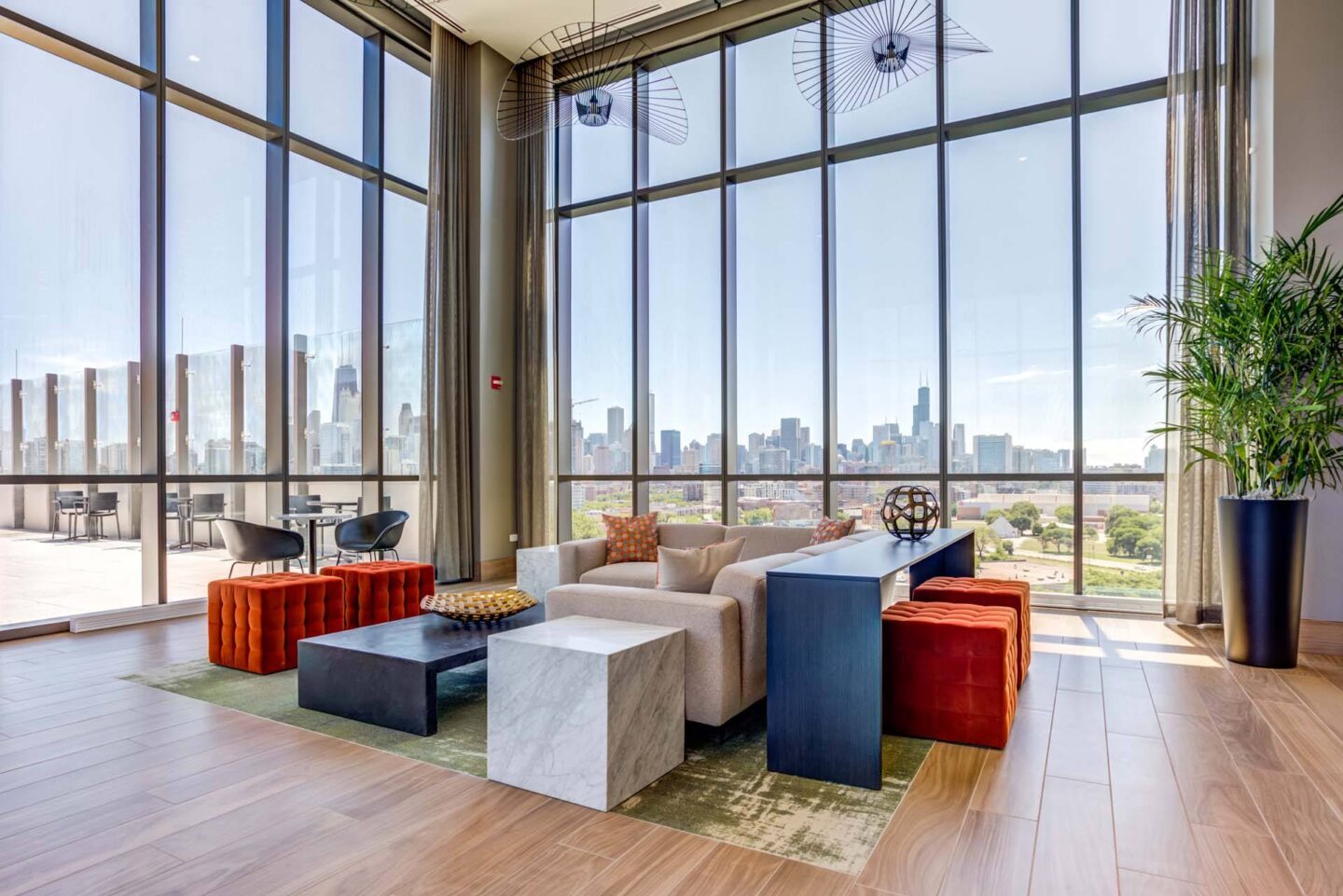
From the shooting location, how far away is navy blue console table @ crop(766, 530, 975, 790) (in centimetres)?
266

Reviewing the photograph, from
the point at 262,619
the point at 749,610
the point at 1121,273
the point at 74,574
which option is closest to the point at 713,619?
the point at 749,610

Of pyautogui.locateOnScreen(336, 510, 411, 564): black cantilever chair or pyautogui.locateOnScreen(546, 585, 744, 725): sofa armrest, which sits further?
pyautogui.locateOnScreen(336, 510, 411, 564): black cantilever chair

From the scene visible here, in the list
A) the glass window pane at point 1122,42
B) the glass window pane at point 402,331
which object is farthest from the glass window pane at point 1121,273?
the glass window pane at point 402,331

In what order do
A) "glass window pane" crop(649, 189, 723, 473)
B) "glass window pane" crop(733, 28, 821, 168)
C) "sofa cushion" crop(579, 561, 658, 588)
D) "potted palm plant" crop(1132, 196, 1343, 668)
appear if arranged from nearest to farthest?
"potted palm plant" crop(1132, 196, 1343, 668)
"sofa cushion" crop(579, 561, 658, 588)
"glass window pane" crop(733, 28, 821, 168)
"glass window pane" crop(649, 189, 723, 473)

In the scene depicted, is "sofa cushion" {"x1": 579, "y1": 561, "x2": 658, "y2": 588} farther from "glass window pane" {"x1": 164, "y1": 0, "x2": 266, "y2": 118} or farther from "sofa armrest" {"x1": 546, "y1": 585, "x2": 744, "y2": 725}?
"glass window pane" {"x1": 164, "y1": 0, "x2": 266, "y2": 118}

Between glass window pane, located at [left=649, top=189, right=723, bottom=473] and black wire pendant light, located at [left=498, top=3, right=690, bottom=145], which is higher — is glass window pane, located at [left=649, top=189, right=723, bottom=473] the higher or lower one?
the lower one

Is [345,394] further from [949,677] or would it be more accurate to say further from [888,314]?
[949,677]

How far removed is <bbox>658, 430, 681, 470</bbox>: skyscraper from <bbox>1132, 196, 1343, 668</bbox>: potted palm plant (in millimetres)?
4215

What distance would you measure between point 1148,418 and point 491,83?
6794mm

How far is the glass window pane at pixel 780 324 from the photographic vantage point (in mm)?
6750

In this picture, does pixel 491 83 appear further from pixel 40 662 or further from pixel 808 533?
pixel 40 662

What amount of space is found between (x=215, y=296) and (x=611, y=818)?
5.49m

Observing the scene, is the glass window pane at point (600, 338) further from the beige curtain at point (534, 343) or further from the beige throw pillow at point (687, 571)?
the beige throw pillow at point (687, 571)

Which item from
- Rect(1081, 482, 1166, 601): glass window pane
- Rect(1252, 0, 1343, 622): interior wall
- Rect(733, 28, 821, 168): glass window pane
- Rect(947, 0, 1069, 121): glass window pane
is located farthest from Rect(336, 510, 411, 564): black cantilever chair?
Rect(1252, 0, 1343, 622): interior wall
